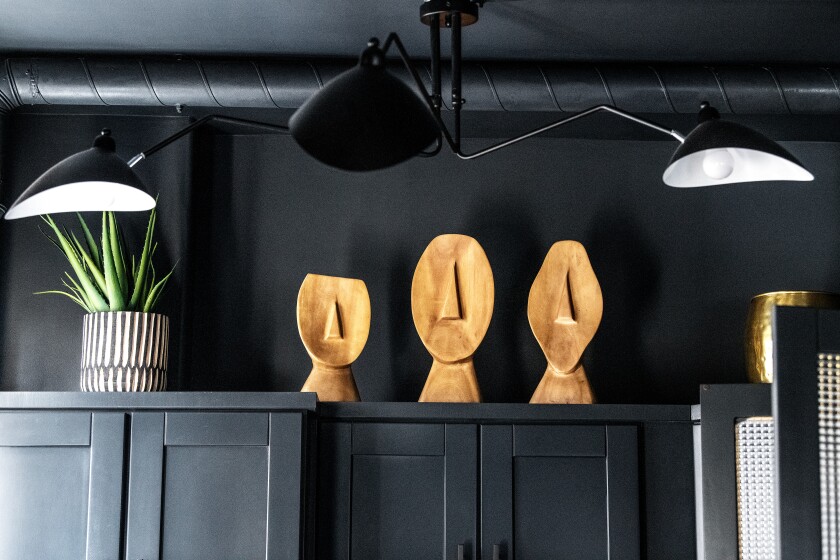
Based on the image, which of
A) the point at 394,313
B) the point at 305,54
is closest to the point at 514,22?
the point at 305,54

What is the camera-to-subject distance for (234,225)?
3.42m

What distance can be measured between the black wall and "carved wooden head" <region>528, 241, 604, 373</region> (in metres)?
0.32

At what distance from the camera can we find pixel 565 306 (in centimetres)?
302

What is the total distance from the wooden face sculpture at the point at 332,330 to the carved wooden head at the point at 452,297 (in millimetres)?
199

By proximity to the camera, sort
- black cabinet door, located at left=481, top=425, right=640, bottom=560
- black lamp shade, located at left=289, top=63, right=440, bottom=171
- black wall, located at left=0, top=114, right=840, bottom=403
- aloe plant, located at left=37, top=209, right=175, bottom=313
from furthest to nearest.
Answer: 1. black wall, located at left=0, top=114, right=840, bottom=403
2. aloe plant, located at left=37, top=209, right=175, bottom=313
3. black cabinet door, located at left=481, top=425, right=640, bottom=560
4. black lamp shade, located at left=289, top=63, right=440, bottom=171

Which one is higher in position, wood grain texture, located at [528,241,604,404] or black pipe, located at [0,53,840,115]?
black pipe, located at [0,53,840,115]

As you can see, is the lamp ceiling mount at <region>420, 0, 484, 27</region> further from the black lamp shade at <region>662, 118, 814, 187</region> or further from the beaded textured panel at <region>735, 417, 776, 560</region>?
the beaded textured panel at <region>735, 417, 776, 560</region>

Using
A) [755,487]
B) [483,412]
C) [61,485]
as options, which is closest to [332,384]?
[483,412]

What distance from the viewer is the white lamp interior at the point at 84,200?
222 centimetres

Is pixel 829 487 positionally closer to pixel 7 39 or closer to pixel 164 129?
pixel 164 129

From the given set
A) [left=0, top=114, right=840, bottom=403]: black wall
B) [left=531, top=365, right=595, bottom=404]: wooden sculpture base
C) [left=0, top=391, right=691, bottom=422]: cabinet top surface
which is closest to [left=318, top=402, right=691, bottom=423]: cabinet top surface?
[left=0, top=391, right=691, bottom=422]: cabinet top surface

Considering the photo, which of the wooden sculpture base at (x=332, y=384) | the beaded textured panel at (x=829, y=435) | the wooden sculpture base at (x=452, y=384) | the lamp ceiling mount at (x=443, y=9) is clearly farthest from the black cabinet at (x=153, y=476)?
the beaded textured panel at (x=829, y=435)

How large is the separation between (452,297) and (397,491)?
2.15 ft

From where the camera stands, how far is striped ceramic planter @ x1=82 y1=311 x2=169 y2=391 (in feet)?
9.29
